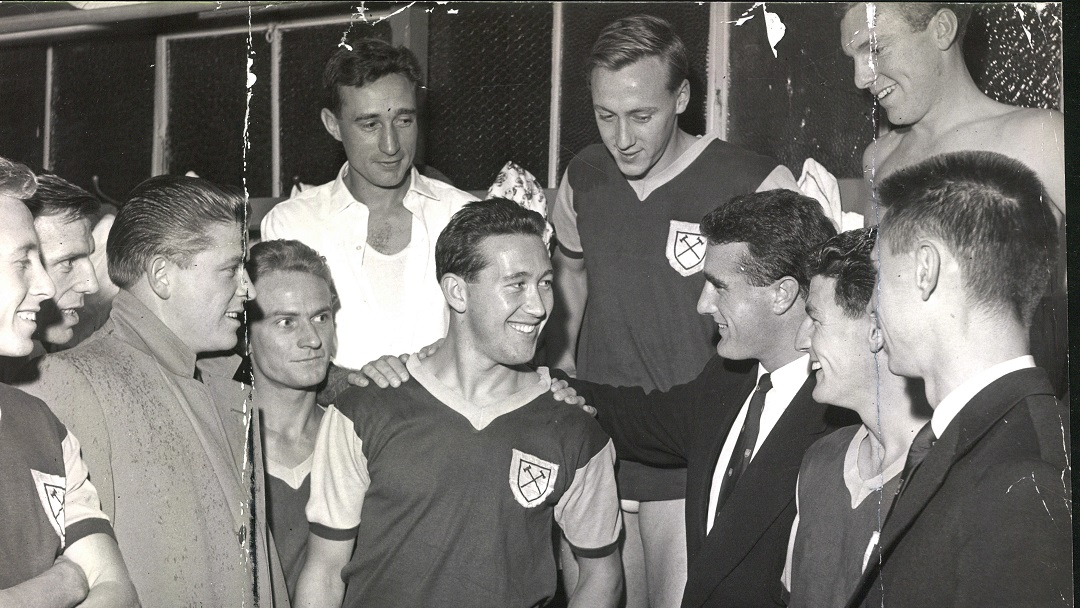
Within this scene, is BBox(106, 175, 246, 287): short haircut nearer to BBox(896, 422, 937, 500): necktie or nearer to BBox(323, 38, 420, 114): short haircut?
BBox(323, 38, 420, 114): short haircut

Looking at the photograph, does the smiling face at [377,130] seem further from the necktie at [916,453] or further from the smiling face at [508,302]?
the necktie at [916,453]

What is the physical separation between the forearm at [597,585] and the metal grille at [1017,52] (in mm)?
1413

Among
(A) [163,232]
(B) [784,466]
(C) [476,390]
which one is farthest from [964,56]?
(A) [163,232]

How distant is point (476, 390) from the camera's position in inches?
94.0

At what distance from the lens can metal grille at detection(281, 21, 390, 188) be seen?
8.62 ft

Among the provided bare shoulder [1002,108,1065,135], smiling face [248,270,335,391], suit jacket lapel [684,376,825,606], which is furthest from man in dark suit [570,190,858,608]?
smiling face [248,270,335,391]

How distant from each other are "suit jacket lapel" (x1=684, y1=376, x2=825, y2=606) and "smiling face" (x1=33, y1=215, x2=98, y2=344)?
1591mm

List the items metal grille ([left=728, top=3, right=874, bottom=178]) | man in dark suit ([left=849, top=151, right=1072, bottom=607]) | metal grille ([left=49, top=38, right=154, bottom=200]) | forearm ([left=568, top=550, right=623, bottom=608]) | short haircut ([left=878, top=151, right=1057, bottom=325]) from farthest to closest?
metal grille ([left=49, top=38, right=154, bottom=200]) → metal grille ([left=728, top=3, right=874, bottom=178]) → forearm ([left=568, top=550, right=623, bottom=608]) → short haircut ([left=878, top=151, right=1057, bottom=325]) → man in dark suit ([left=849, top=151, right=1072, bottom=607])

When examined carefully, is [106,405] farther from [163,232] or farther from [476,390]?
[476,390]

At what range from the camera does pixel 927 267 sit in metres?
2.24

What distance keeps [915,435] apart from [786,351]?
0.34 m

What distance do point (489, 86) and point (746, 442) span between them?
110 cm

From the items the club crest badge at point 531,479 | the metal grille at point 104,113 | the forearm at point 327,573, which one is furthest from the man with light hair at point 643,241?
the metal grille at point 104,113

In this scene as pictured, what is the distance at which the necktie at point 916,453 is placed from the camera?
2.15 meters
